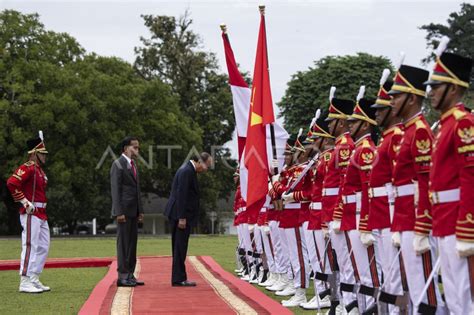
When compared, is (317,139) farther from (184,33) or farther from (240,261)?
(184,33)

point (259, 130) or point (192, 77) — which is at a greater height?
point (192, 77)

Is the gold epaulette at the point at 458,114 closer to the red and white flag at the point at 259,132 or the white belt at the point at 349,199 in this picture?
the white belt at the point at 349,199

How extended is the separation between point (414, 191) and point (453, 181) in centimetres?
100

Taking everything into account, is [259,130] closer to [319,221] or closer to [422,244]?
[319,221]

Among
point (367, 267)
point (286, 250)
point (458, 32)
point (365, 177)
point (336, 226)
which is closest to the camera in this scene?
point (365, 177)

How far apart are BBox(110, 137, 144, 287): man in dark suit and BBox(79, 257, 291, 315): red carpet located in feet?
1.24

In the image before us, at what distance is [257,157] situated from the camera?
1173 cm

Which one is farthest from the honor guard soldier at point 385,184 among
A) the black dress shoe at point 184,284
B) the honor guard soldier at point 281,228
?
the black dress shoe at point 184,284

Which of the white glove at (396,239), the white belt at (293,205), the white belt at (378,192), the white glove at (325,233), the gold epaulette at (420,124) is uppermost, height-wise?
the gold epaulette at (420,124)

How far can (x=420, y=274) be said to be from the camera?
7.05 metres

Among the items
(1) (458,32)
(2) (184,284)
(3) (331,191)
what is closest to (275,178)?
(2) (184,284)

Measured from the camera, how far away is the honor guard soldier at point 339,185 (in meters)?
9.34

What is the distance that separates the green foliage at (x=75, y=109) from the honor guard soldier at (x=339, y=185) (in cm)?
3808

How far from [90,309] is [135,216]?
391cm
